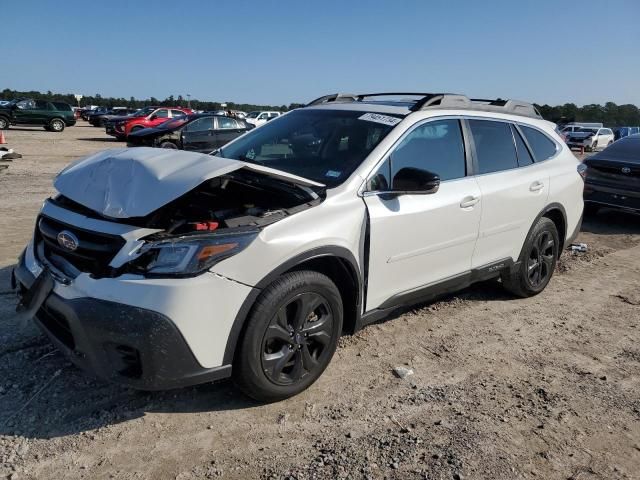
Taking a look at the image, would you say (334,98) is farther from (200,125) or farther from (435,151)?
(200,125)

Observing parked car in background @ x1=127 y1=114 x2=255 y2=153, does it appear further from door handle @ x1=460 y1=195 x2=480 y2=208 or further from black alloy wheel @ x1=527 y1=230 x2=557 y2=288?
door handle @ x1=460 y1=195 x2=480 y2=208

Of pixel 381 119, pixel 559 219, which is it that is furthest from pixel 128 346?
pixel 559 219

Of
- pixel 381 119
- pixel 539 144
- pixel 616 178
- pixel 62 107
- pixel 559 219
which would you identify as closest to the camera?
pixel 381 119

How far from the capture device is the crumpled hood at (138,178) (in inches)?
109

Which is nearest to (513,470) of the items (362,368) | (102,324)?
(362,368)

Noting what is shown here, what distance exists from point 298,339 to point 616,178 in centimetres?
748

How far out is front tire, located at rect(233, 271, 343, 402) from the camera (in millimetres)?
2811

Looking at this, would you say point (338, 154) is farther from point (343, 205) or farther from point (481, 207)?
point (481, 207)

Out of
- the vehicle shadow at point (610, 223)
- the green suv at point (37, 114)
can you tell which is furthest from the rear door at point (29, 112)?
the vehicle shadow at point (610, 223)

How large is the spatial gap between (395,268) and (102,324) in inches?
75.1

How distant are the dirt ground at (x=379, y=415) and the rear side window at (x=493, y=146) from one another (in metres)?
1.37

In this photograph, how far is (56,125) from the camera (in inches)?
1168

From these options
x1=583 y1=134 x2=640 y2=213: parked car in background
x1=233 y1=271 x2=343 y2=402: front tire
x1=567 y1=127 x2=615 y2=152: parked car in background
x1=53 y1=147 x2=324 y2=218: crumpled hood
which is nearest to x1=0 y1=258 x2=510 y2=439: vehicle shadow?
x1=233 y1=271 x2=343 y2=402: front tire

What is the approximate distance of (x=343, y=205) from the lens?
321cm
